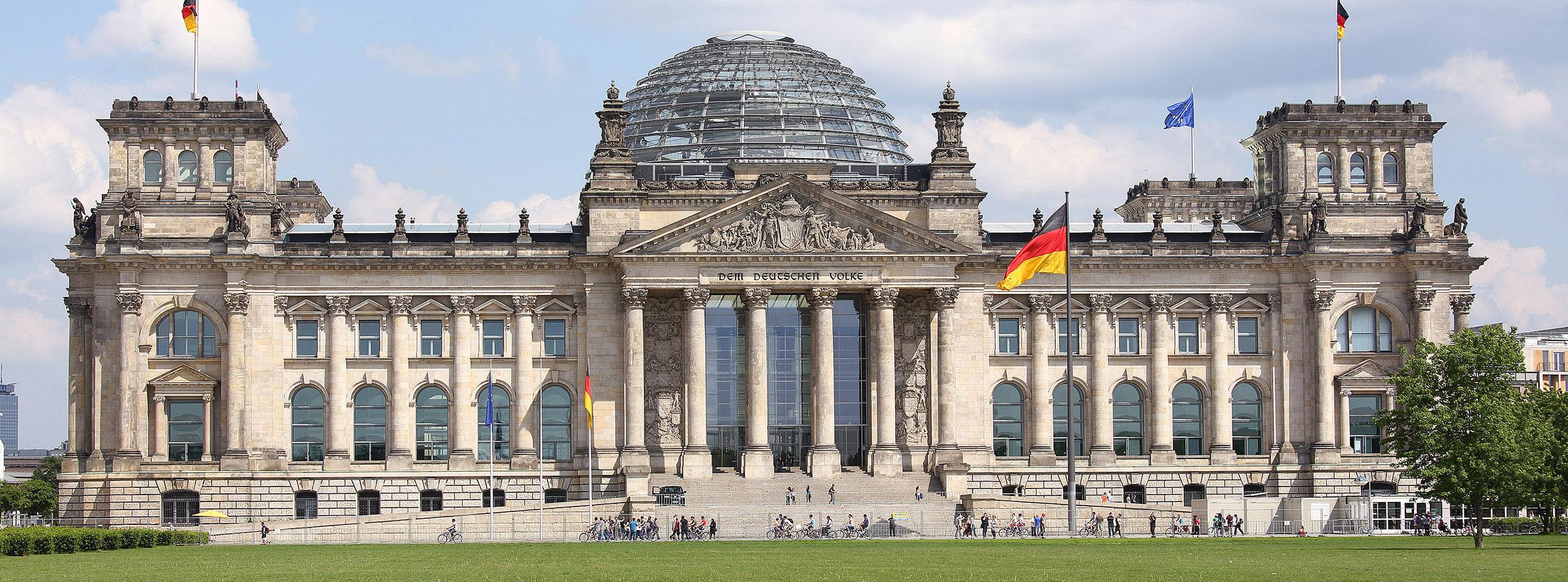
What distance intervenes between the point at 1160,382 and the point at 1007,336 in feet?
27.2

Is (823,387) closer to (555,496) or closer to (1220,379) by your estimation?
(555,496)

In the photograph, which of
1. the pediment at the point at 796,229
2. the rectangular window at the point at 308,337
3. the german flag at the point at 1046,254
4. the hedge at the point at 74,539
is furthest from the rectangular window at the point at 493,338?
the german flag at the point at 1046,254

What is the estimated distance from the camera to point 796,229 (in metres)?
98.9

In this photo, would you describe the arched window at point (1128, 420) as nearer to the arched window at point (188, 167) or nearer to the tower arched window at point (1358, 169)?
the tower arched window at point (1358, 169)

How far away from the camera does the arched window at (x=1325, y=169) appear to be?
10700 centimetres

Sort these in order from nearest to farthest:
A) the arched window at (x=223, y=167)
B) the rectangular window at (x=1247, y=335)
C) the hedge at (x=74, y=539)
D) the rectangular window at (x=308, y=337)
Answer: the hedge at (x=74, y=539), the rectangular window at (x=308, y=337), the arched window at (x=223, y=167), the rectangular window at (x=1247, y=335)

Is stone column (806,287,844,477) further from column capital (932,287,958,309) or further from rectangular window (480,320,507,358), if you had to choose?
rectangular window (480,320,507,358)

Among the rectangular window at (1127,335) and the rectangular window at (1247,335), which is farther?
the rectangular window at (1247,335)

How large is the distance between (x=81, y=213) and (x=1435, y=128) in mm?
71546

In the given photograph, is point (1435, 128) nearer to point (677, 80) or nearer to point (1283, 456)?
point (1283, 456)

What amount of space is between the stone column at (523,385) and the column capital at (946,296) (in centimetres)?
2052

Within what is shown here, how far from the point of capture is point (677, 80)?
381 ft

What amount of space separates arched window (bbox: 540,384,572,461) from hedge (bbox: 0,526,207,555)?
24.9 m

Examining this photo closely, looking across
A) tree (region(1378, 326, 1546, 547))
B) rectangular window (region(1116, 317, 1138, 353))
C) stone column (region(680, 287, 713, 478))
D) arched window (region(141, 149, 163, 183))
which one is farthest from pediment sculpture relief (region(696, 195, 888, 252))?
tree (region(1378, 326, 1546, 547))
